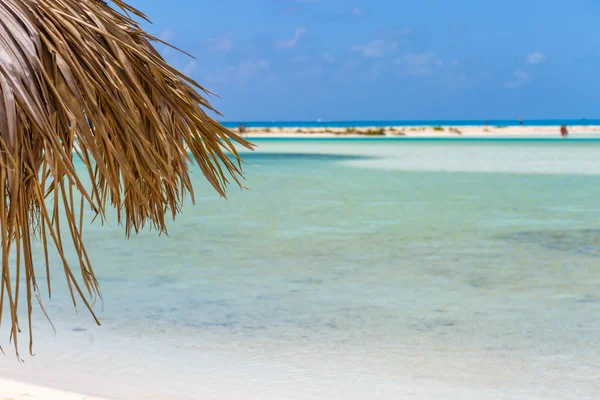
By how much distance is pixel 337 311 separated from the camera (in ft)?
20.0

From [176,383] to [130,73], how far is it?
2491 millimetres

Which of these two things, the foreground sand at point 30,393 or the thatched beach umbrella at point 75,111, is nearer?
the thatched beach umbrella at point 75,111

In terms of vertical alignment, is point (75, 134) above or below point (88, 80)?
below

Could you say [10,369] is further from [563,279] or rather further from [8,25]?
[563,279]

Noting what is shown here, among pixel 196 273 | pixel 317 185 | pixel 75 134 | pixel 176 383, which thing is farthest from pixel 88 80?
pixel 317 185

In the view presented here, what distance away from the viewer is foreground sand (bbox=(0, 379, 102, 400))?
3840 millimetres

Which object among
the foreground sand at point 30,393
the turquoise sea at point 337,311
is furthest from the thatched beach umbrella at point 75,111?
the foreground sand at point 30,393

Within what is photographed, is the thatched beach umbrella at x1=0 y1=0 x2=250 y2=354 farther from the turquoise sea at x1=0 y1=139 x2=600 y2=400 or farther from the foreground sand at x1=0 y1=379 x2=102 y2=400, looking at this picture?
the foreground sand at x1=0 y1=379 x2=102 y2=400

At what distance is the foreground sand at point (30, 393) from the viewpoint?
12.6ft

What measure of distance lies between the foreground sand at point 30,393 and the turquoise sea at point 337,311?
0.27 meters

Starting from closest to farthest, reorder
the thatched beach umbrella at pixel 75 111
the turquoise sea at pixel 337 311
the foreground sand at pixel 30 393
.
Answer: the thatched beach umbrella at pixel 75 111 < the foreground sand at pixel 30 393 < the turquoise sea at pixel 337 311

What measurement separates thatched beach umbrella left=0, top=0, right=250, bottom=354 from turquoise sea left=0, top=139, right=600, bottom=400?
0.77 meters

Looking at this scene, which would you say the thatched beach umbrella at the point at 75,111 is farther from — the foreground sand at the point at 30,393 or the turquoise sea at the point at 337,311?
the foreground sand at the point at 30,393

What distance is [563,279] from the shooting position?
725 cm
